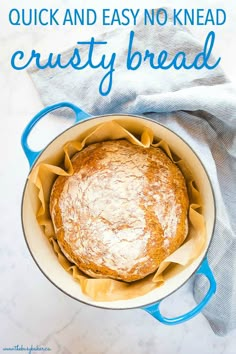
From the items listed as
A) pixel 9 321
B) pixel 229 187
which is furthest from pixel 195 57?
pixel 9 321

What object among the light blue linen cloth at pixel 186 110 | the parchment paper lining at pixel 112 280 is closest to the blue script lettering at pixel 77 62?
the light blue linen cloth at pixel 186 110

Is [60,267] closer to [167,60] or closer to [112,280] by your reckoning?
[112,280]

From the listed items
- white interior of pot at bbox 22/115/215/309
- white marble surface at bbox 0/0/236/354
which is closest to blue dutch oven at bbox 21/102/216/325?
white interior of pot at bbox 22/115/215/309

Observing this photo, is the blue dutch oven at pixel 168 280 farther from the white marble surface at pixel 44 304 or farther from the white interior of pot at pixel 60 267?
the white marble surface at pixel 44 304

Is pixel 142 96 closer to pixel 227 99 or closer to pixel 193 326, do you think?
pixel 227 99

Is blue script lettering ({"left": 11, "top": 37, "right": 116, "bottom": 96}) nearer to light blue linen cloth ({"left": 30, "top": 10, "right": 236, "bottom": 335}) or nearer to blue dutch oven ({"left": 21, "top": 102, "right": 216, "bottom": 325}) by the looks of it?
light blue linen cloth ({"left": 30, "top": 10, "right": 236, "bottom": 335})
